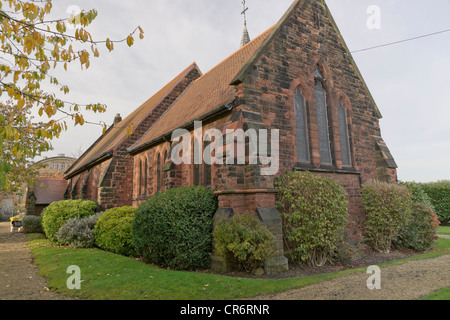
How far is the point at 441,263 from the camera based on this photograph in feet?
25.2

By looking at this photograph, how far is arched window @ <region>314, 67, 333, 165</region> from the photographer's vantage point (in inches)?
413

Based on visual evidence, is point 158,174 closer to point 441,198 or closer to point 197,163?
point 197,163

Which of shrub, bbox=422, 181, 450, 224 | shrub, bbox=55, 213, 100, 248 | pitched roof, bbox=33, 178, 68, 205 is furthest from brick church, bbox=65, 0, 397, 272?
pitched roof, bbox=33, 178, 68, 205

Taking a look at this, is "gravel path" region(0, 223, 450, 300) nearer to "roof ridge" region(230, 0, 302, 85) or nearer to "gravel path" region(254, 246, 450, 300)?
"gravel path" region(254, 246, 450, 300)

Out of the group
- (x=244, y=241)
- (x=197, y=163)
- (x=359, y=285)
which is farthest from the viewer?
(x=197, y=163)

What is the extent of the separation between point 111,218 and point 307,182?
25.8ft

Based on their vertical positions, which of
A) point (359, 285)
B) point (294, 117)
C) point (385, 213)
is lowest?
point (359, 285)

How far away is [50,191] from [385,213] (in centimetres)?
3202

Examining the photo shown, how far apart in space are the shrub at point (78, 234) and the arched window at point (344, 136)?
438 inches

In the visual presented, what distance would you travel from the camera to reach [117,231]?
35.2 feet

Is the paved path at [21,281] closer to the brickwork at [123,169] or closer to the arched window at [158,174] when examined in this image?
the brickwork at [123,169]

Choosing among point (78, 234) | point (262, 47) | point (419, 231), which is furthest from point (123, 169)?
point (419, 231)

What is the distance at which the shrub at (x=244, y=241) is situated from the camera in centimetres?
682
